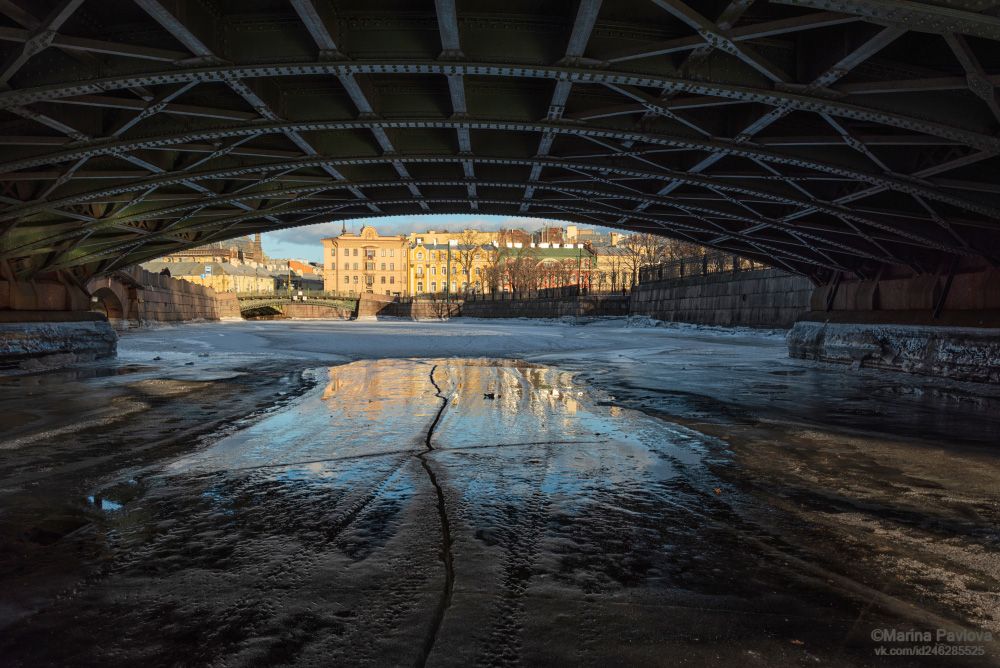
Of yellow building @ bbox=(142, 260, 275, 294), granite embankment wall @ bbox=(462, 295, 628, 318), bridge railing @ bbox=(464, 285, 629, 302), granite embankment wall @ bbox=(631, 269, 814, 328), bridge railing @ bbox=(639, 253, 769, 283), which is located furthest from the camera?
yellow building @ bbox=(142, 260, 275, 294)

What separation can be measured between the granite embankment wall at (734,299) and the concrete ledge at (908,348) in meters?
8.48

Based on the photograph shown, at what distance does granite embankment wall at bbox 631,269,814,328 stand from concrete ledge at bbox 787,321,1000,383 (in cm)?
848

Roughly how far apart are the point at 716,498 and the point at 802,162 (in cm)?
852

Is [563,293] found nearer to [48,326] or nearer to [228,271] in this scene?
[48,326]

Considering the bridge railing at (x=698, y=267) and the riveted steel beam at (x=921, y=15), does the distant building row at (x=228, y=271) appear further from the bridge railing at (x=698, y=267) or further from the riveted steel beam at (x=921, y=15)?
the riveted steel beam at (x=921, y=15)

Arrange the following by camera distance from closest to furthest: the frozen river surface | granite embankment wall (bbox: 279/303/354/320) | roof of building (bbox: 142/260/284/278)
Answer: the frozen river surface, granite embankment wall (bbox: 279/303/354/320), roof of building (bbox: 142/260/284/278)

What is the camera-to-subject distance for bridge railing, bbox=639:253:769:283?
37.2 m

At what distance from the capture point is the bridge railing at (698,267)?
37.2 meters

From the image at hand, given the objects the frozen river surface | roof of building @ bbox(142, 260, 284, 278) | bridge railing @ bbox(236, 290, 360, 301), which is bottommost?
the frozen river surface

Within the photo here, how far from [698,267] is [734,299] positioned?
22.8ft

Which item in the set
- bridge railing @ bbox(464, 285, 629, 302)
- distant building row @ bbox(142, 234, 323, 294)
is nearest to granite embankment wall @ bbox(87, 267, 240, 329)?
bridge railing @ bbox(464, 285, 629, 302)

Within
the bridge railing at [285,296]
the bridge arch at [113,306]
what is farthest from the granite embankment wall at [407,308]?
the bridge arch at [113,306]

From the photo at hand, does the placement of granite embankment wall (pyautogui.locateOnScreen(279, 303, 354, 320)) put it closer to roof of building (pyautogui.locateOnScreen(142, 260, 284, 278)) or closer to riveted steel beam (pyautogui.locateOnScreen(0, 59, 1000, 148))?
roof of building (pyautogui.locateOnScreen(142, 260, 284, 278))

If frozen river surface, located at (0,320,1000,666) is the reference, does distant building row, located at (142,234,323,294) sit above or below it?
above
